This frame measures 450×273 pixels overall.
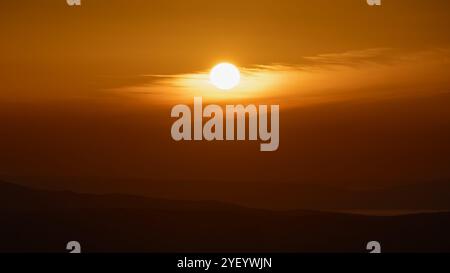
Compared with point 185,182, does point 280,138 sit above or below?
above

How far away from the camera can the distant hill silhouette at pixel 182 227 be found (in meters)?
4.74

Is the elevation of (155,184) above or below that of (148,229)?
above

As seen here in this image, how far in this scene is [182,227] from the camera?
15.6 ft

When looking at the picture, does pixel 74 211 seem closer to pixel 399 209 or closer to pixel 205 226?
pixel 205 226

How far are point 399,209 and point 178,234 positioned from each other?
169 cm

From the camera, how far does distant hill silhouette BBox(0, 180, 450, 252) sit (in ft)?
15.5

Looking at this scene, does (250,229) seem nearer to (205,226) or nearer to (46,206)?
(205,226)

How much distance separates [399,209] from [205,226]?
1.48 m

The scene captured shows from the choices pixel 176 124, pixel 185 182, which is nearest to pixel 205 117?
pixel 176 124

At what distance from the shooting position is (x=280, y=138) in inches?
186
